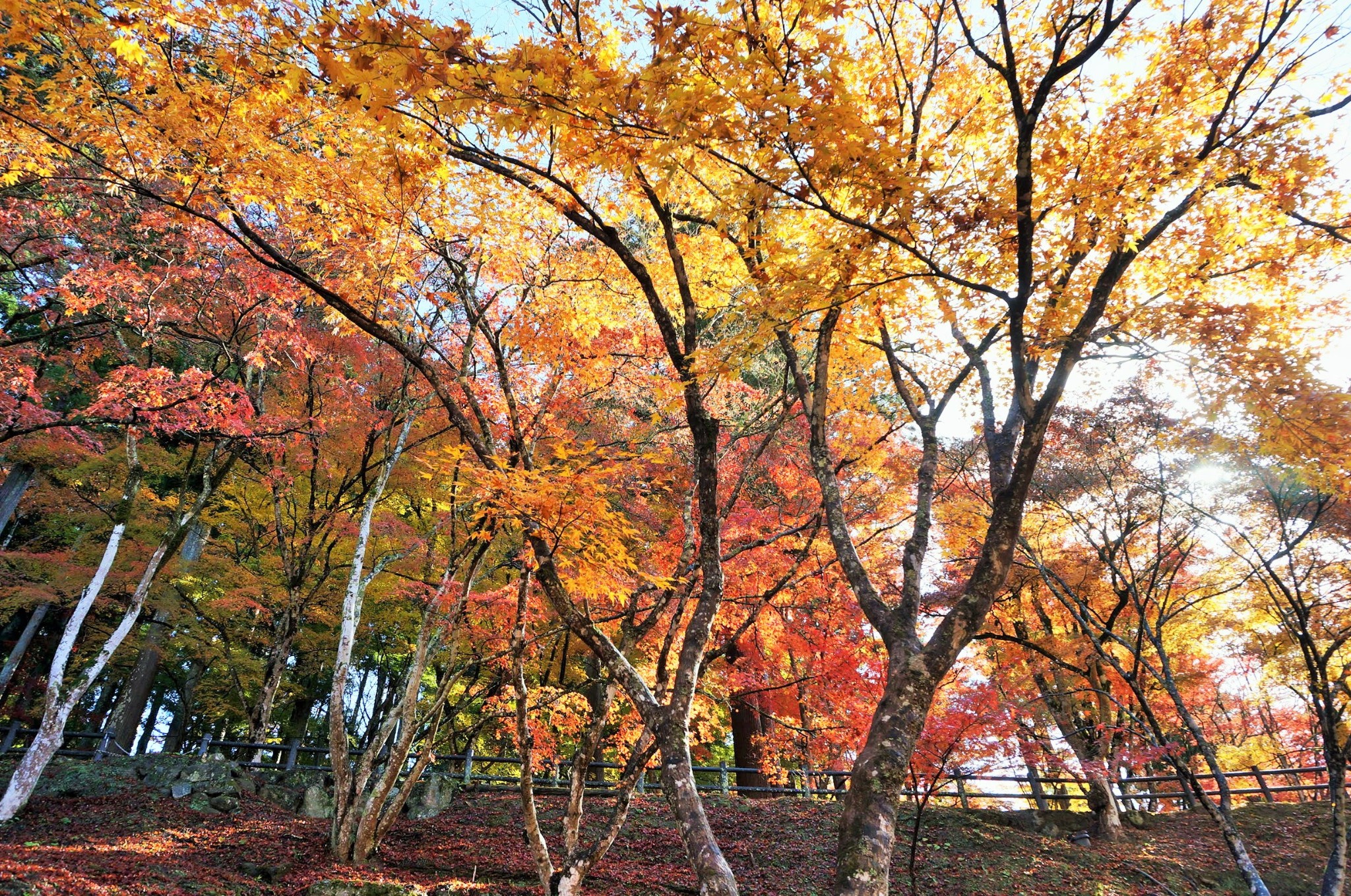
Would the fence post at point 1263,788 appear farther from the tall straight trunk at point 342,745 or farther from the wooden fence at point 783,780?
the tall straight trunk at point 342,745

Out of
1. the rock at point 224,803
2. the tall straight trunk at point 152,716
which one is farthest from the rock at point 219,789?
the tall straight trunk at point 152,716

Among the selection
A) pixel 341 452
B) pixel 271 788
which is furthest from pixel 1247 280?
pixel 271 788

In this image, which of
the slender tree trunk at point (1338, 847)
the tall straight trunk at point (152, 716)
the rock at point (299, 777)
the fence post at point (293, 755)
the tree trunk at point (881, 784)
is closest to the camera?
the tree trunk at point (881, 784)

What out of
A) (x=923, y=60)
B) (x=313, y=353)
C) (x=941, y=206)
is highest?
(x=313, y=353)

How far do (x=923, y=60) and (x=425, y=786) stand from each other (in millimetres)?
11335

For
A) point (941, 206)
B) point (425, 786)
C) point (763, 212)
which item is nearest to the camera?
point (941, 206)

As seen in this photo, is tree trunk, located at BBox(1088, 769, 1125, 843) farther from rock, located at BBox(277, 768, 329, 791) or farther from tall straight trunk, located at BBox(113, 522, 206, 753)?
tall straight trunk, located at BBox(113, 522, 206, 753)

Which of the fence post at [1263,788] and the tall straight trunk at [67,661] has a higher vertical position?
the tall straight trunk at [67,661]

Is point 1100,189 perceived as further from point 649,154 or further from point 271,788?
point 271,788

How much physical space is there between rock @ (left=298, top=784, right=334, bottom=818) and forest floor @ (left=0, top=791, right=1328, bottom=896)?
0.27 m

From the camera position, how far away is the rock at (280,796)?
383 inches

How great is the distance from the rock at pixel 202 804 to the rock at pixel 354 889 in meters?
4.55

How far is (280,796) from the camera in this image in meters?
9.95

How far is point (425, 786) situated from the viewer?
32.4 feet
